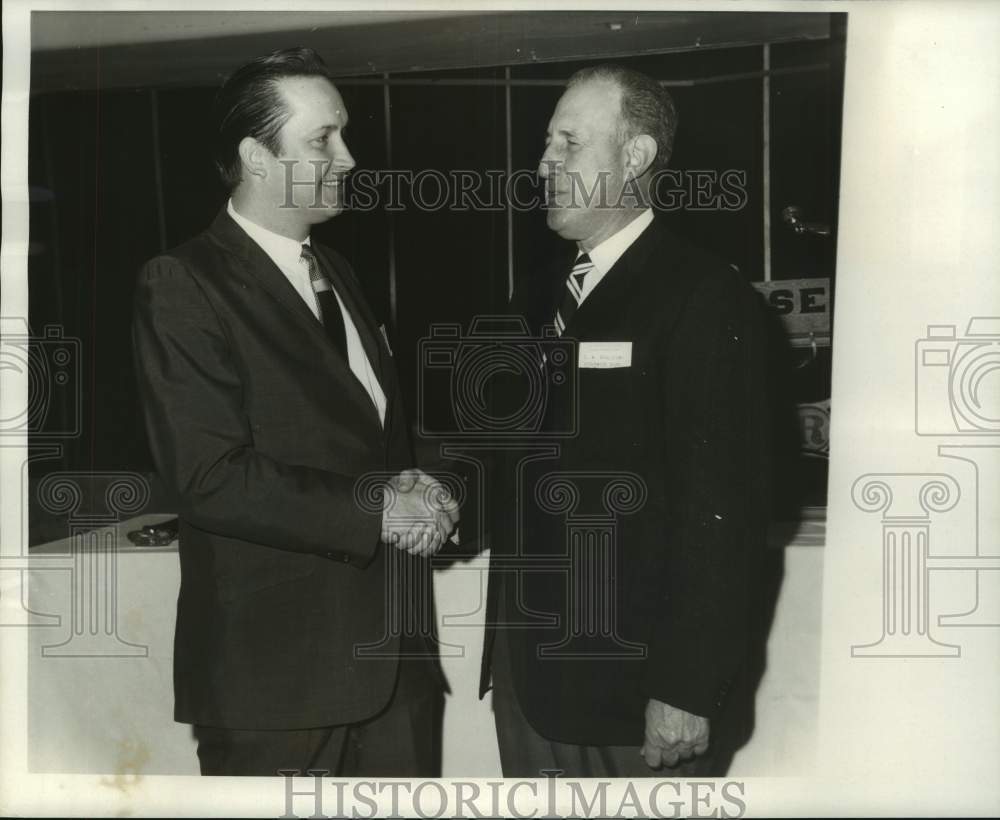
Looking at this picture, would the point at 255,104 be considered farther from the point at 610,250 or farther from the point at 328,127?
the point at 610,250

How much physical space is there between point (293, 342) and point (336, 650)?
1.94 ft

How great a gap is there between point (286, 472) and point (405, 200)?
604mm

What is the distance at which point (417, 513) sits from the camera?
1.76 meters

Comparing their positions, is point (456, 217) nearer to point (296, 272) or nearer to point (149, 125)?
point (296, 272)

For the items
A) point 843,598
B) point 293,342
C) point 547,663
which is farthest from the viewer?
point 843,598

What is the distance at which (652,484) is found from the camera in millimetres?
1671

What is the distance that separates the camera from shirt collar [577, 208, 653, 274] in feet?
5.66

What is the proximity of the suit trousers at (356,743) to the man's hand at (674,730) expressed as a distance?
1.47 ft

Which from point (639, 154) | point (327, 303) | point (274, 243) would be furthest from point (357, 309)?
point (639, 154)

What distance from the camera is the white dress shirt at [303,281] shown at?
1723mm

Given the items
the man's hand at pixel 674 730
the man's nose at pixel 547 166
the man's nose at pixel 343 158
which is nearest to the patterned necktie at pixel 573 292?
the man's nose at pixel 547 166

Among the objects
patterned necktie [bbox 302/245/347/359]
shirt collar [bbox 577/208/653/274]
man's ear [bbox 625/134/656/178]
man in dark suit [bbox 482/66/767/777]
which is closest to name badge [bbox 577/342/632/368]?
man in dark suit [bbox 482/66/767/777]

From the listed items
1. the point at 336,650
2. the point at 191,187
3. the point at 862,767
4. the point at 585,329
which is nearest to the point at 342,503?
the point at 336,650

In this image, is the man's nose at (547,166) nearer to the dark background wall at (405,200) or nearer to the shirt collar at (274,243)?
the dark background wall at (405,200)
